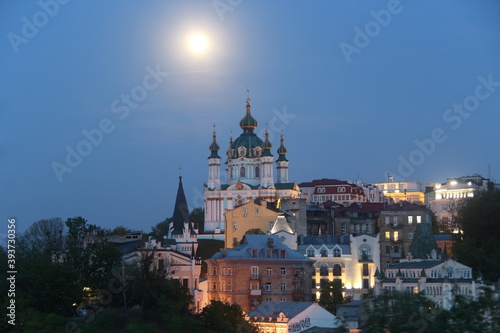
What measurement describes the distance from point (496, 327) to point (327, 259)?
49.3m

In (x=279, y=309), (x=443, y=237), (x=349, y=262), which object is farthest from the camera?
(x=443, y=237)

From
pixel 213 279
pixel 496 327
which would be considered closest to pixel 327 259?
pixel 213 279

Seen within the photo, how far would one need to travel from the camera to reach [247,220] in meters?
85.7

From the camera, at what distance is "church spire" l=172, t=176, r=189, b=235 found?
88875 mm

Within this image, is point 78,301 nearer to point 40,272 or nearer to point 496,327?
point 40,272

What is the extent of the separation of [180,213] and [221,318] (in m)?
42.5

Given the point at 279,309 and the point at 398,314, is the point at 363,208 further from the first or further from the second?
the point at 398,314

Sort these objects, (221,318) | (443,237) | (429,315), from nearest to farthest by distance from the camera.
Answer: (429,315), (221,318), (443,237)

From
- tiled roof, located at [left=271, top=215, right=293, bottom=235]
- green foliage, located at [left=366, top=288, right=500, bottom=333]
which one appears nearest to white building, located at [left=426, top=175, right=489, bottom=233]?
tiled roof, located at [left=271, top=215, right=293, bottom=235]

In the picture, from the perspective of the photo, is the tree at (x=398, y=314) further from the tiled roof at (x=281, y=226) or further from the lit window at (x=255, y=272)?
the tiled roof at (x=281, y=226)

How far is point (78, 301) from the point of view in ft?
175

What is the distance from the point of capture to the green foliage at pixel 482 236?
6606cm

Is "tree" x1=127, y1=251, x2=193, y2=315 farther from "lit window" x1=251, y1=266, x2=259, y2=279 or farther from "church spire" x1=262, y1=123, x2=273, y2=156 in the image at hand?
"church spire" x1=262, y1=123, x2=273, y2=156

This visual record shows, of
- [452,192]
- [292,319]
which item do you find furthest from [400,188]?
[292,319]
